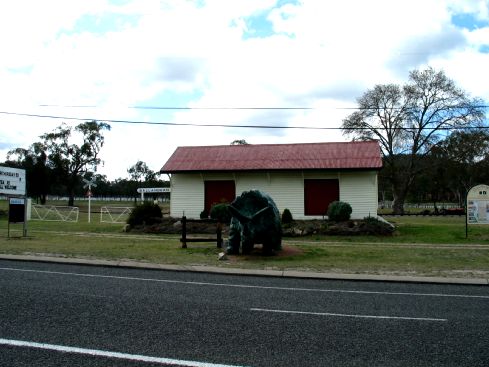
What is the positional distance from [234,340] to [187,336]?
59cm

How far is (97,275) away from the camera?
11.0 meters

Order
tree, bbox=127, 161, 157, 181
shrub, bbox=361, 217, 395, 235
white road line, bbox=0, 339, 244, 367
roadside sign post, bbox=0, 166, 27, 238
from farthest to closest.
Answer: tree, bbox=127, 161, 157, 181 < shrub, bbox=361, 217, 395, 235 < roadside sign post, bbox=0, 166, 27, 238 < white road line, bbox=0, 339, 244, 367

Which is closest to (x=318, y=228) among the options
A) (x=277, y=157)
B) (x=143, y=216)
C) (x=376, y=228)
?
(x=376, y=228)

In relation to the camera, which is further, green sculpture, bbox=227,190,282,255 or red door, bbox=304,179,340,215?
red door, bbox=304,179,340,215

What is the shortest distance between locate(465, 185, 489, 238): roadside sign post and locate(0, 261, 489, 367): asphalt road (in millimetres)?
12155

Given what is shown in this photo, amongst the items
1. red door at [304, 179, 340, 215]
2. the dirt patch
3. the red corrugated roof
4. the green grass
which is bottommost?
the green grass

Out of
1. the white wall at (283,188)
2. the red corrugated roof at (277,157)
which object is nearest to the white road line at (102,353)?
the red corrugated roof at (277,157)

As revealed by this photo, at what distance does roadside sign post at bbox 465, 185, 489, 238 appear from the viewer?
21.3m

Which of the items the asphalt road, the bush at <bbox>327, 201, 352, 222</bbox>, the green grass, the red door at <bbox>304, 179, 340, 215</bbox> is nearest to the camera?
the asphalt road

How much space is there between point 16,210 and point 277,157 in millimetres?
14577

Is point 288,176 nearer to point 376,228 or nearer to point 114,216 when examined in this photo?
point 376,228

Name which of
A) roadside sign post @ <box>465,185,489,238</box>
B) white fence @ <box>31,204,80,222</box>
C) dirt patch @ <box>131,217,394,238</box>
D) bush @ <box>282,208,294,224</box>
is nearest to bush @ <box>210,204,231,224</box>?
dirt patch @ <box>131,217,394,238</box>

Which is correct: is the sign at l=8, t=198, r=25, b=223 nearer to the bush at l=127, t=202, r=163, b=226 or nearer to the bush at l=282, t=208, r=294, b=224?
the bush at l=127, t=202, r=163, b=226

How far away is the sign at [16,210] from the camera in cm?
2053
